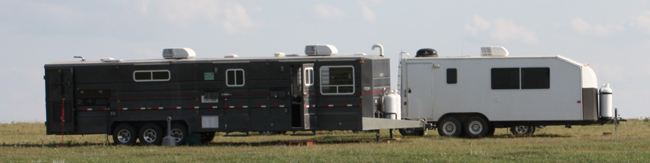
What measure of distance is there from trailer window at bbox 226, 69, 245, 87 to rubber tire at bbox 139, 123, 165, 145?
2.40m

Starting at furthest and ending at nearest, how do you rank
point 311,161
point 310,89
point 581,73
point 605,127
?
point 605,127, point 581,73, point 310,89, point 311,161

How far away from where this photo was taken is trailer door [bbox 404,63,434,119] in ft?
83.8

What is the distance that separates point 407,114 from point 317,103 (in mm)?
3618

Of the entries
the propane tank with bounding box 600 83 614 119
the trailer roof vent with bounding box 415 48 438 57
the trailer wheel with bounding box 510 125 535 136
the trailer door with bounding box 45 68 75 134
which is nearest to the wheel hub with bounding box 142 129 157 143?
the trailer door with bounding box 45 68 75 134

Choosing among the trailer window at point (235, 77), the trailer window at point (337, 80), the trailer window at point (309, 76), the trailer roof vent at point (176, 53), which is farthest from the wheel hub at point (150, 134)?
the trailer window at point (337, 80)

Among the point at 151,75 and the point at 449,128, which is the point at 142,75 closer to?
the point at 151,75

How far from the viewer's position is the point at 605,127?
31.4 m

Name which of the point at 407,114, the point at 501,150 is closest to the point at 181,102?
the point at 407,114

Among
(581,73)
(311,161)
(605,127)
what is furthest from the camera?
(605,127)

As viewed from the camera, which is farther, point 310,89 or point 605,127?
point 605,127

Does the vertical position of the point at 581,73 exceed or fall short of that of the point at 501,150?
it exceeds it

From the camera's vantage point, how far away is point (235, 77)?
23.3 m

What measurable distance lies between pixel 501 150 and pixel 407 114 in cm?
641

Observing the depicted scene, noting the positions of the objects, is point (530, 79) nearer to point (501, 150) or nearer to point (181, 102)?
point (501, 150)
